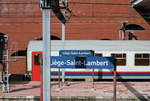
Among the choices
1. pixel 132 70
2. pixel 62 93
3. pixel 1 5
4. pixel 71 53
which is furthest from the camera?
pixel 1 5

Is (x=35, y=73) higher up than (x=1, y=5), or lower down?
lower down

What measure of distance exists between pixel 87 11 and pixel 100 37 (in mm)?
2391

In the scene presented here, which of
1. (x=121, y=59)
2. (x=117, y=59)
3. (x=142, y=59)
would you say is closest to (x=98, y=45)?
(x=117, y=59)

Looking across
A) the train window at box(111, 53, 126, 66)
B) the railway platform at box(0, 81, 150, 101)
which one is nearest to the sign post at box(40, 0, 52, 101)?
the railway platform at box(0, 81, 150, 101)

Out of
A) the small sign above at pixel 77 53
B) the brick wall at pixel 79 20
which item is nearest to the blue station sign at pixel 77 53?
the small sign above at pixel 77 53

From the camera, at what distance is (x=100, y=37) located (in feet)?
71.9

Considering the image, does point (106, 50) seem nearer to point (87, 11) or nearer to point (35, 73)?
point (35, 73)

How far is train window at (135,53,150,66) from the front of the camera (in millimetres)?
15859

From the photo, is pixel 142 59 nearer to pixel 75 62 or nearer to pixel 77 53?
pixel 77 53

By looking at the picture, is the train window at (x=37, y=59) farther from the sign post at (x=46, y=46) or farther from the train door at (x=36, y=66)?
the sign post at (x=46, y=46)

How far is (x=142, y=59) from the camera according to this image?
52.2 ft

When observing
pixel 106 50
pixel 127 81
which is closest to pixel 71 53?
pixel 106 50

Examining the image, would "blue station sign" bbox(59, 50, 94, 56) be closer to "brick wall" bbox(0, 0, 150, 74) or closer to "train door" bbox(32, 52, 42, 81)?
"train door" bbox(32, 52, 42, 81)

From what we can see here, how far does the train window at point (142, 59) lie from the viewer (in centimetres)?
1586
